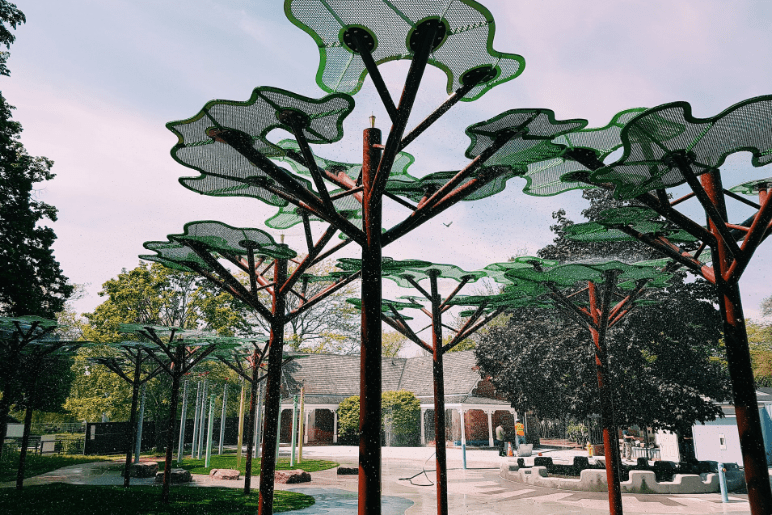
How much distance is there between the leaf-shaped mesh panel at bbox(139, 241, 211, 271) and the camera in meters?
7.65

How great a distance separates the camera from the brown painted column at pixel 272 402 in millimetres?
6586

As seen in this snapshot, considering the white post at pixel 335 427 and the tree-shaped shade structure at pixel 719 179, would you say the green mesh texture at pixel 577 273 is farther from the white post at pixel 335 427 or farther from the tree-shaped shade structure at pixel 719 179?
the white post at pixel 335 427

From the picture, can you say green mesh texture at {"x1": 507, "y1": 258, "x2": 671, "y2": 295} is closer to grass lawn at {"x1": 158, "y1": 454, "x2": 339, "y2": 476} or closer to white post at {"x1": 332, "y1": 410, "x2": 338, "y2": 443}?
grass lawn at {"x1": 158, "y1": 454, "x2": 339, "y2": 476}

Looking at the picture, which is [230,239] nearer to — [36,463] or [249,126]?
[249,126]

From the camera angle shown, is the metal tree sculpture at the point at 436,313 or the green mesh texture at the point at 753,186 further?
the metal tree sculpture at the point at 436,313

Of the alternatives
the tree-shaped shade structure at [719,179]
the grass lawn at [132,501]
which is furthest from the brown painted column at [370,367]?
the grass lawn at [132,501]

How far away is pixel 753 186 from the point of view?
6.37 metres

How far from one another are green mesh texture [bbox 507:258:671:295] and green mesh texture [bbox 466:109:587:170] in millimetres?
3631

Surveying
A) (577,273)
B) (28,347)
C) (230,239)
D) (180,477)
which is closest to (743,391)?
(577,273)

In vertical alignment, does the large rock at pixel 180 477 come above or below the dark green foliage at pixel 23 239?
below

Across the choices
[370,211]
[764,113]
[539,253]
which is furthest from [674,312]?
[370,211]

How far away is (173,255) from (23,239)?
13.1 meters

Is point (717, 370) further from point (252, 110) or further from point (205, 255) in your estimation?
point (252, 110)

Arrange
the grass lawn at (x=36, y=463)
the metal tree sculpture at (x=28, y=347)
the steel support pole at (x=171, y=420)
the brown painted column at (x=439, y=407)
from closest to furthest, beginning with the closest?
the brown painted column at (x=439, y=407) < the steel support pole at (x=171, y=420) < the metal tree sculpture at (x=28, y=347) < the grass lawn at (x=36, y=463)
